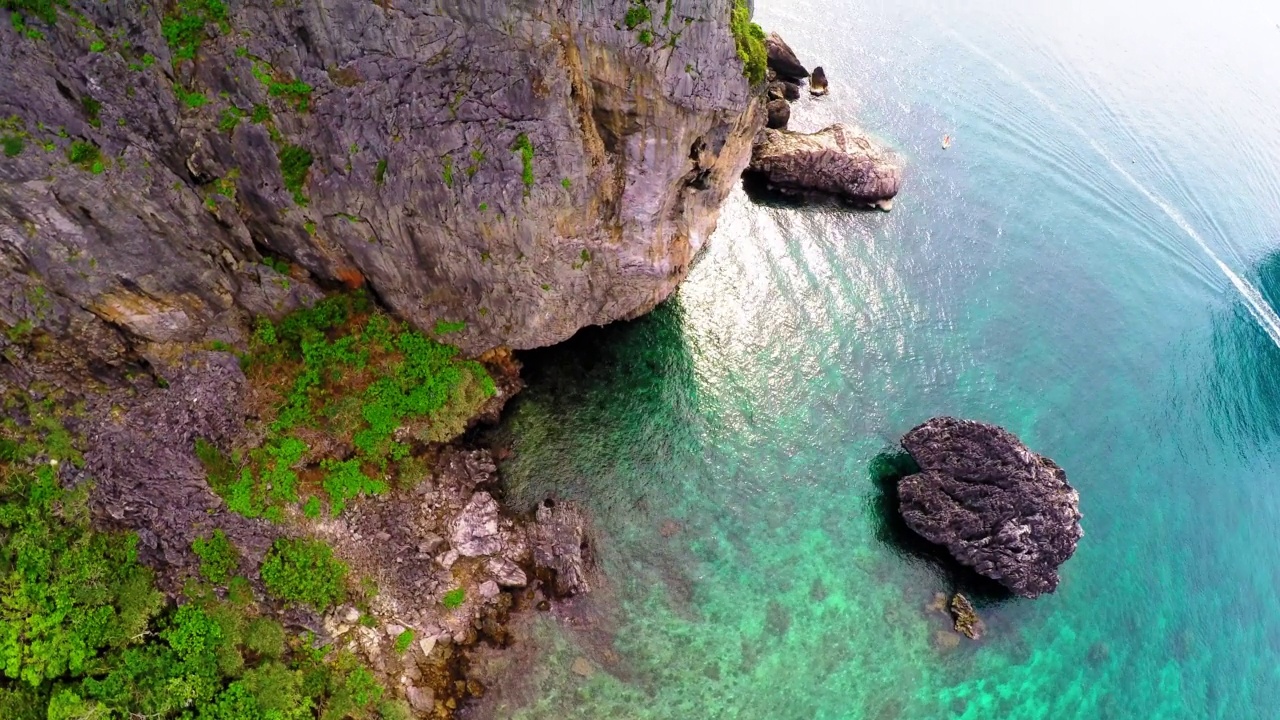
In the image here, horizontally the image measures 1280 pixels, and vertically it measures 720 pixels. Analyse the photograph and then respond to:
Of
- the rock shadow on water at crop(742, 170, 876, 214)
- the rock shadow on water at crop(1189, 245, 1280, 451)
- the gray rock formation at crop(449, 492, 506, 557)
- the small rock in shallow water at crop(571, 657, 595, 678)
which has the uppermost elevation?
the rock shadow on water at crop(1189, 245, 1280, 451)

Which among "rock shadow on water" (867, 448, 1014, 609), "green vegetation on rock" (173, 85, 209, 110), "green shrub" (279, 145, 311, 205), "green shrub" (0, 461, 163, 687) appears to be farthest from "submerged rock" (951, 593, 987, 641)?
"green vegetation on rock" (173, 85, 209, 110)

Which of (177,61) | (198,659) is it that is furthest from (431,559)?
(177,61)

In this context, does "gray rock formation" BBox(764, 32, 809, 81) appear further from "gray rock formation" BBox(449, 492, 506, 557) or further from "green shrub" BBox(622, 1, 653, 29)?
"gray rock formation" BBox(449, 492, 506, 557)

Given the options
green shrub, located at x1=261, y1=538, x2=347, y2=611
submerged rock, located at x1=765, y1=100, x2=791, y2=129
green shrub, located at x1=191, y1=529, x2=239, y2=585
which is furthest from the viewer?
submerged rock, located at x1=765, y1=100, x2=791, y2=129

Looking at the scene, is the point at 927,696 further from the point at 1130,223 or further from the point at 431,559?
the point at 1130,223

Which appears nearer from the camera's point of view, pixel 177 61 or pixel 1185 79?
pixel 177 61

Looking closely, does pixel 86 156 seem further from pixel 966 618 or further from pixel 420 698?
pixel 966 618

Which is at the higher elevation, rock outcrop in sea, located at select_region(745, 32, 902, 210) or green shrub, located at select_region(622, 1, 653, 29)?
green shrub, located at select_region(622, 1, 653, 29)

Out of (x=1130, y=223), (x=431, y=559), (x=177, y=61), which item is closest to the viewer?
(x=177, y=61)
